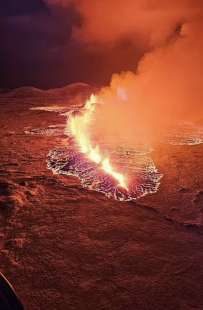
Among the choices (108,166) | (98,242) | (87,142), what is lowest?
(98,242)

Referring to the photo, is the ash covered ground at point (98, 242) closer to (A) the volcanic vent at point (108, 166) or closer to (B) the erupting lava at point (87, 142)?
(A) the volcanic vent at point (108, 166)

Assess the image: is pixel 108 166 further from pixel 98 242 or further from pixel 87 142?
pixel 98 242

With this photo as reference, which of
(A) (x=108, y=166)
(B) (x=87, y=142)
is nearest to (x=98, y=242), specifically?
(A) (x=108, y=166)

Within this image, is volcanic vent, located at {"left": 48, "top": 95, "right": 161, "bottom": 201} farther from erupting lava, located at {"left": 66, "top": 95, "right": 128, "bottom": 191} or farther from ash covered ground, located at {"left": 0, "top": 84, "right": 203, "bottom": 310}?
ash covered ground, located at {"left": 0, "top": 84, "right": 203, "bottom": 310}

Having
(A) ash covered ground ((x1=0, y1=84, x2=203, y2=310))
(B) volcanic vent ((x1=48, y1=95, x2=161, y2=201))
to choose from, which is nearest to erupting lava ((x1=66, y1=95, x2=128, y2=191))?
(B) volcanic vent ((x1=48, y1=95, x2=161, y2=201))

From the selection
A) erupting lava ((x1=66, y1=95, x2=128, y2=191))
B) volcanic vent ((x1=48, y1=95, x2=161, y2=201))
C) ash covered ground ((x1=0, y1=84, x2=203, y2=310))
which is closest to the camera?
ash covered ground ((x1=0, y1=84, x2=203, y2=310))

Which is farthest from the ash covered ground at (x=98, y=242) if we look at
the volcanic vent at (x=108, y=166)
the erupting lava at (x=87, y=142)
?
the erupting lava at (x=87, y=142)
